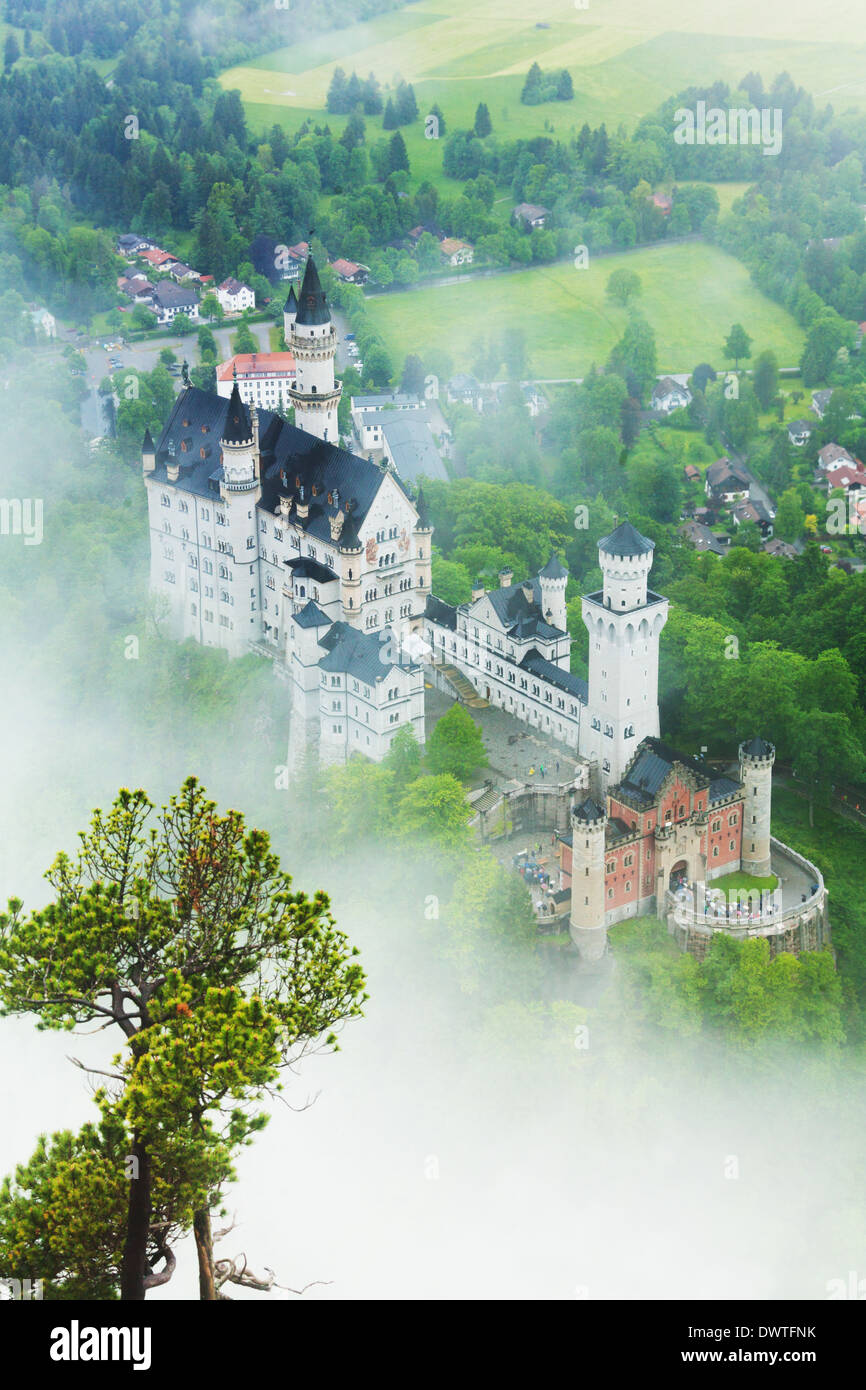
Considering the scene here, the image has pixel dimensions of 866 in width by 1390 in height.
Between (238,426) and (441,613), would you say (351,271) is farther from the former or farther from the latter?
(238,426)

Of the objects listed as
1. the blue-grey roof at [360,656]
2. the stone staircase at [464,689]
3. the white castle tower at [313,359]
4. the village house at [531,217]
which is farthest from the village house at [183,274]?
the blue-grey roof at [360,656]

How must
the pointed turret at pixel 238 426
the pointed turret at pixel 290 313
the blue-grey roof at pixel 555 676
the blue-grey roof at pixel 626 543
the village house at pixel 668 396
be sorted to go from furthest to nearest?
the village house at pixel 668 396, the pointed turret at pixel 290 313, the pointed turret at pixel 238 426, the blue-grey roof at pixel 555 676, the blue-grey roof at pixel 626 543

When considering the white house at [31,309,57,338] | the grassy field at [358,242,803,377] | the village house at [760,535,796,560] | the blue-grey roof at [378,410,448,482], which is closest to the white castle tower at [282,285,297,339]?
the blue-grey roof at [378,410,448,482]

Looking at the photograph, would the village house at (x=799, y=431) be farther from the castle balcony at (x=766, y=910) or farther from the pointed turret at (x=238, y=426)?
the castle balcony at (x=766, y=910)

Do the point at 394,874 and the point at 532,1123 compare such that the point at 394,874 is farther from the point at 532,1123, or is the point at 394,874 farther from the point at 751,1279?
the point at 751,1279

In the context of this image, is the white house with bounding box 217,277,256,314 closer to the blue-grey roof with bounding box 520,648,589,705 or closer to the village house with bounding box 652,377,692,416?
the village house with bounding box 652,377,692,416

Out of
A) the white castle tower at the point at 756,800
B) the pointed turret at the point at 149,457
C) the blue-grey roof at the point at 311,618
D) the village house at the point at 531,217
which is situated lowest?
the white castle tower at the point at 756,800

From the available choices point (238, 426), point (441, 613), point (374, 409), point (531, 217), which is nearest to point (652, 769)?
point (441, 613)
